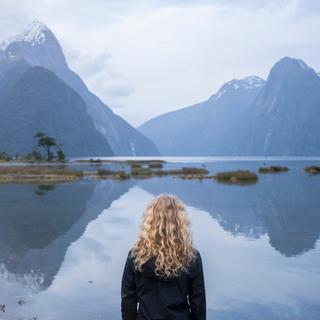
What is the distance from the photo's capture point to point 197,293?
573 cm

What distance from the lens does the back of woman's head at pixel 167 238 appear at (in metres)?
5.52

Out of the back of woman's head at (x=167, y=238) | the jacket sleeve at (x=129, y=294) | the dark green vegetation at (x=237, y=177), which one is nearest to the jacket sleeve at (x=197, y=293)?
the back of woman's head at (x=167, y=238)

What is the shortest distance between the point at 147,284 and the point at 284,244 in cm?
2014

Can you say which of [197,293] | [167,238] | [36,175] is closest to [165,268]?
[167,238]

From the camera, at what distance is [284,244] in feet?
81.7

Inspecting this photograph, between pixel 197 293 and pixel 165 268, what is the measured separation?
0.50 m

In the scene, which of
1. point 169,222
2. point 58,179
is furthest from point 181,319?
point 58,179

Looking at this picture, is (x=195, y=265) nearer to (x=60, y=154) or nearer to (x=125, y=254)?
(x=125, y=254)

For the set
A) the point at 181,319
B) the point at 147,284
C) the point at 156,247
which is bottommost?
the point at 181,319

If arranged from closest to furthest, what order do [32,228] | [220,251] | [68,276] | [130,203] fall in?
1. [68,276]
2. [220,251]
3. [32,228]
4. [130,203]

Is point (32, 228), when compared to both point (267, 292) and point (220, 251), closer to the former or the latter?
point (220, 251)

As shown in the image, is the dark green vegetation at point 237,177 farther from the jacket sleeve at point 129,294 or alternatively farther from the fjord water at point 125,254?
the jacket sleeve at point 129,294

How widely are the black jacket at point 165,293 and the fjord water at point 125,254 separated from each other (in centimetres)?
824

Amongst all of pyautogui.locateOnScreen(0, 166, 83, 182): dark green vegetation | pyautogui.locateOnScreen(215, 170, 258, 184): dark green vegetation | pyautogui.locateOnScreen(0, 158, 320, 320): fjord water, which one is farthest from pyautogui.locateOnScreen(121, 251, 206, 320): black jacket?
pyautogui.locateOnScreen(0, 166, 83, 182): dark green vegetation
